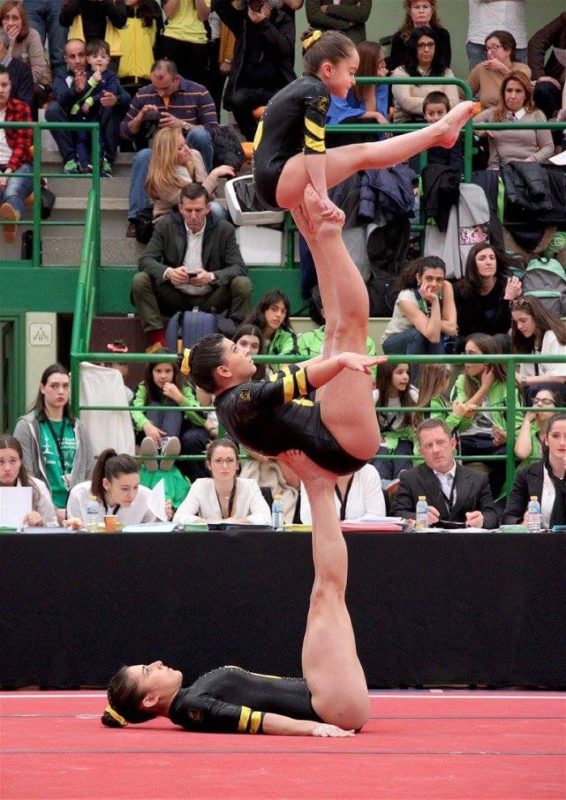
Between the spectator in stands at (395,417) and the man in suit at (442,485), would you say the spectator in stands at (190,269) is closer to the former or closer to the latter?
the spectator in stands at (395,417)

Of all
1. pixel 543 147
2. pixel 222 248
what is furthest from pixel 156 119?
pixel 543 147

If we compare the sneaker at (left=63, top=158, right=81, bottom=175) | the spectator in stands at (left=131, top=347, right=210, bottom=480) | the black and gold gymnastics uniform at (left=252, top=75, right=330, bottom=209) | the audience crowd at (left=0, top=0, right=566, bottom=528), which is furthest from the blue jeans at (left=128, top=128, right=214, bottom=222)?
the black and gold gymnastics uniform at (left=252, top=75, right=330, bottom=209)

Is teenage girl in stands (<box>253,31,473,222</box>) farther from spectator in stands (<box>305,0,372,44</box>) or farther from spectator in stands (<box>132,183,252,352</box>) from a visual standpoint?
spectator in stands (<box>305,0,372,44</box>)

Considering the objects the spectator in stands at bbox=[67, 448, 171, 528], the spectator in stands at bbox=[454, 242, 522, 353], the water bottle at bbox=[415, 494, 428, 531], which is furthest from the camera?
the spectator in stands at bbox=[454, 242, 522, 353]

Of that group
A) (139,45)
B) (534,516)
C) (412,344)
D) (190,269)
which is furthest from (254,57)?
(534,516)

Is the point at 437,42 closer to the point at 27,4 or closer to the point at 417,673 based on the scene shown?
the point at 27,4

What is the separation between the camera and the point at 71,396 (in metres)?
9.70

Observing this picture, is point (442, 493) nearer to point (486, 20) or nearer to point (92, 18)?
point (486, 20)

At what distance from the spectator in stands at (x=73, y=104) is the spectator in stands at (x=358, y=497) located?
4601 millimetres

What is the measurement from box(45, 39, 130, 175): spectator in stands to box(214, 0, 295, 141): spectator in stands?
904 millimetres

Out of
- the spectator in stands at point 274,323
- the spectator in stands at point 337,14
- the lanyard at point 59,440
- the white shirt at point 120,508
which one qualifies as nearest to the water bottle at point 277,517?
the white shirt at point 120,508

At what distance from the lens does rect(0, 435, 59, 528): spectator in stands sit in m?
8.46

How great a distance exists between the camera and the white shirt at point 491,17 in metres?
13.2

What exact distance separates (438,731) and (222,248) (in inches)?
214
